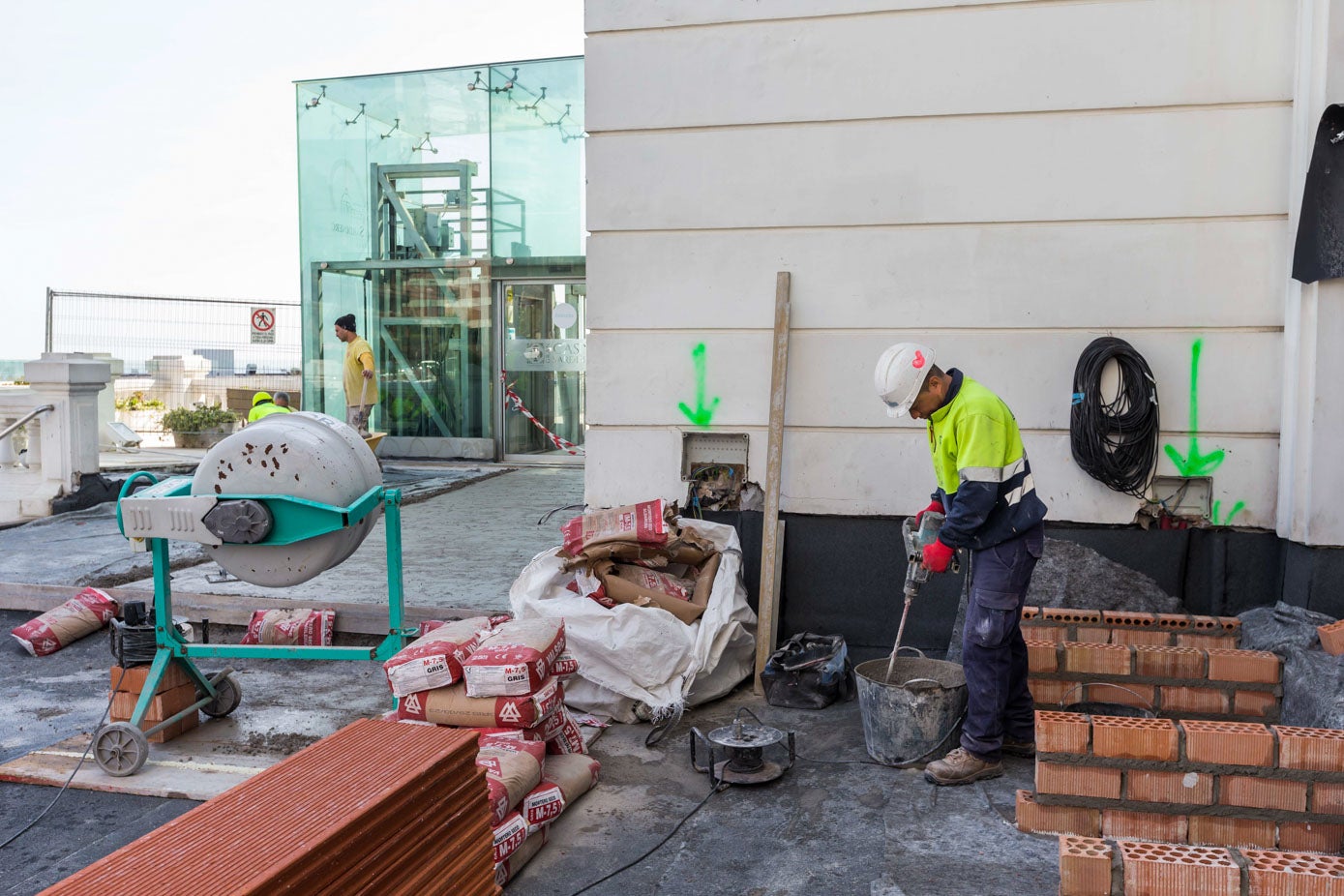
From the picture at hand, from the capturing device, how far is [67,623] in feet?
20.7

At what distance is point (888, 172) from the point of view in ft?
17.9

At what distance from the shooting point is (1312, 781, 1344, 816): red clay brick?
3340mm

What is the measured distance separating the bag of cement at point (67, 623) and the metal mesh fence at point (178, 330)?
12642 mm

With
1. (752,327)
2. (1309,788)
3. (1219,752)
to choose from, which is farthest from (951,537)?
(752,327)

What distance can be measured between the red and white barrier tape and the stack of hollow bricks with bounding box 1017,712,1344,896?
37.0ft

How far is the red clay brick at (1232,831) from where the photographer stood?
342 cm

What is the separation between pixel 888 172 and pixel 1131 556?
2.38 m

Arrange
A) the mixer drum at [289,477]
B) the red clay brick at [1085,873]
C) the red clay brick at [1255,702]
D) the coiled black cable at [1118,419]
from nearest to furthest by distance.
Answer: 1. the red clay brick at [1085,873]
2. the mixer drum at [289,477]
3. the red clay brick at [1255,702]
4. the coiled black cable at [1118,419]

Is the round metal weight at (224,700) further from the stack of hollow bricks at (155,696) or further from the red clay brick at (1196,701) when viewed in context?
the red clay brick at (1196,701)

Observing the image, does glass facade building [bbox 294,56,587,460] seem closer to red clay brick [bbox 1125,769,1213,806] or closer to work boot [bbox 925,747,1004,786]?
work boot [bbox 925,747,1004,786]

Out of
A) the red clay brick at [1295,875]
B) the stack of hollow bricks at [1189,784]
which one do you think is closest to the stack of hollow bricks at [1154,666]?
Answer: the stack of hollow bricks at [1189,784]

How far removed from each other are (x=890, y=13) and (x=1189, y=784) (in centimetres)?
398

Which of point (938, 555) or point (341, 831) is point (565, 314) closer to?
point (938, 555)

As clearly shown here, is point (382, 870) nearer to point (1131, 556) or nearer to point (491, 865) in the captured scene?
point (491, 865)
